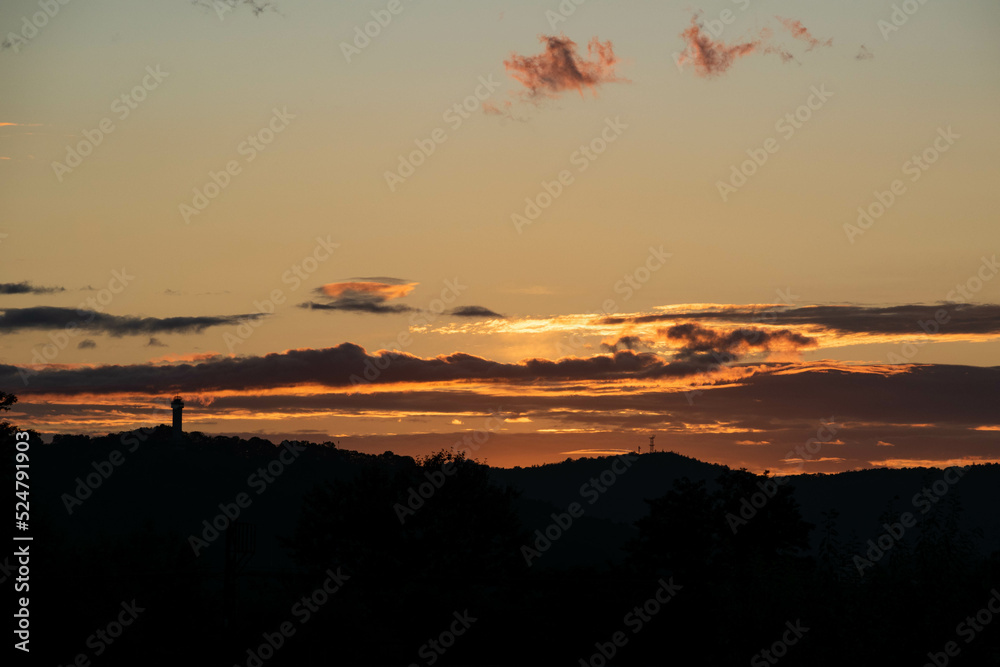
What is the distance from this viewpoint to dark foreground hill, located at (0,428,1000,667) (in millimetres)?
21969

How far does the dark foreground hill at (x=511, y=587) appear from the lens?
72.1 ft

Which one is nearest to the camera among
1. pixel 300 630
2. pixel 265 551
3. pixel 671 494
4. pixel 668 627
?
pixel 668 627

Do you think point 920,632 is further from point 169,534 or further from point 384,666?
point 169,534

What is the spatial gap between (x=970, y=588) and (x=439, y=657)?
32464 millimetres

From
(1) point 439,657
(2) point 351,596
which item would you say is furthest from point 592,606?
(2) point 351,596

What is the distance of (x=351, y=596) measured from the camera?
61938 mm

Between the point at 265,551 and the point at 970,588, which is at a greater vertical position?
the point at 265,551

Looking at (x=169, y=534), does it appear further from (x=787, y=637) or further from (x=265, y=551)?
(x=265, y=551)

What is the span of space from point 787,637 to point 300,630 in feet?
148

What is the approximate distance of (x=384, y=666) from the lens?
51.3 metres

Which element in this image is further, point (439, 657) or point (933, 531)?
point (439, 657)

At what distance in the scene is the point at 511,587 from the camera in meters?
54.5

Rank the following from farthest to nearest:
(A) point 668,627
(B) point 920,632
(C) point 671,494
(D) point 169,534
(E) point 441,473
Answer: (D) point 169,534, (E) point 441,473, (C) point 671,494, (A) point 668,627, (B) point 920,632

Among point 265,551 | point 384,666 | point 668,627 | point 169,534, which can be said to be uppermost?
point 265,551
